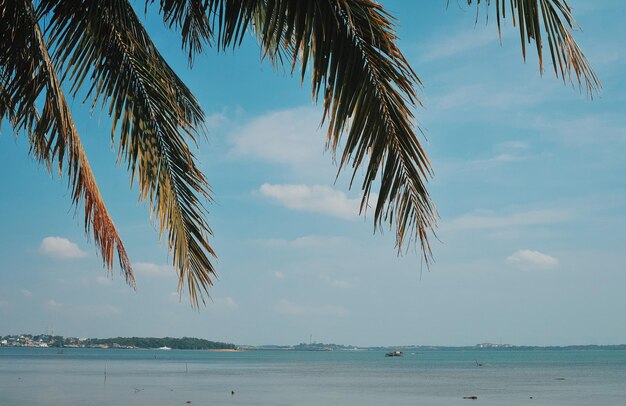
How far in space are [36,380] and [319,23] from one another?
66.9 m

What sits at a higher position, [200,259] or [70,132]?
[70,132]

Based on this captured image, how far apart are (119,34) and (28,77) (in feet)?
2.17

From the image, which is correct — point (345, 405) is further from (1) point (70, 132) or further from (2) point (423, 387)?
(1) point (70, 132)

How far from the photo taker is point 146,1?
474 cm

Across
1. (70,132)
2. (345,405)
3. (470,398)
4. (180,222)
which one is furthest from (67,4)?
(470,398)

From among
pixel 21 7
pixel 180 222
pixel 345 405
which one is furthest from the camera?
pixel 345 405

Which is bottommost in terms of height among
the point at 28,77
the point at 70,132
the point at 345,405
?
the point at 345,405

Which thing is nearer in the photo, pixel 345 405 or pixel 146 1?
pixel 146 1

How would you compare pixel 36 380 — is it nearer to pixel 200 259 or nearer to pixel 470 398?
pixel 470 398

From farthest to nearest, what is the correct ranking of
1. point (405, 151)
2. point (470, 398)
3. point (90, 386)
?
point (90, 386)
point (470, 398)
point (405, 151)

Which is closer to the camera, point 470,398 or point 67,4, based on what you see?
point 67,4

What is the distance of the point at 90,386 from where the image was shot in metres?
56.9

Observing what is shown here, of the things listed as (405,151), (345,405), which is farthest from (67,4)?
(345,405)

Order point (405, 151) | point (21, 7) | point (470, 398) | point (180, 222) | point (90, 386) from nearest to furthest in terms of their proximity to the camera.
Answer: point (405, 151) → point (21, 7) → point (180, 222) → point (470, 398) → point (90, 386)
